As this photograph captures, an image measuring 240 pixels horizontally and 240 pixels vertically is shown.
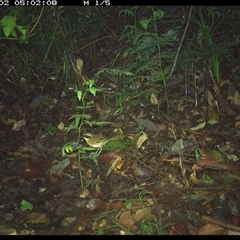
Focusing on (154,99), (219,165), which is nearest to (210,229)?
(219,165)

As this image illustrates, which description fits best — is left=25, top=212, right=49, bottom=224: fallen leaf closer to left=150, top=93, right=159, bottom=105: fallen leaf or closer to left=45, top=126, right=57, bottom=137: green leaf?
left=45, top=126, right=57, bottom=137: green leaf

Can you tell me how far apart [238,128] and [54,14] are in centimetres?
183

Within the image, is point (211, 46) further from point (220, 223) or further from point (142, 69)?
point (220, 223)

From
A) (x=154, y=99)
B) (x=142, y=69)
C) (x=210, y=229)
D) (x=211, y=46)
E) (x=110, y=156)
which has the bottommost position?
(x=210, y=229)

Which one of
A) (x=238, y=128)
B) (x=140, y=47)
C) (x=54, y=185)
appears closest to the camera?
(x=54, y=185)

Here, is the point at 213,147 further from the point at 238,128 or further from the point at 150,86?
the point at 150,86

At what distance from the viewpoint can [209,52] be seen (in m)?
2.70

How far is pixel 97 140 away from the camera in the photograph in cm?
242

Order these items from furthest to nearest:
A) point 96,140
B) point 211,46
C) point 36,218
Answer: point 211,46 < point 96,140 < point 36,218

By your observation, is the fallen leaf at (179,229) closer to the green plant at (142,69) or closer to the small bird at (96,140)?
the small bird at (96,140)

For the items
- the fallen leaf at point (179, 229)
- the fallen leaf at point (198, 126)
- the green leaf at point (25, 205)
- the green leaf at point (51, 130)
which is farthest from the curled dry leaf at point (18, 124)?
the fallen leaf at point (179, 229)

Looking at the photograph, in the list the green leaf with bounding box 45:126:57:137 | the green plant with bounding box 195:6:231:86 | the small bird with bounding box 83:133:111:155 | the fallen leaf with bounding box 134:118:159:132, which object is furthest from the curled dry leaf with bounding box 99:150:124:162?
the green plant with bounding box 195:6:231:86

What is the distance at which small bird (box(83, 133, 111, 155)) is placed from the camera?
237 centimetres

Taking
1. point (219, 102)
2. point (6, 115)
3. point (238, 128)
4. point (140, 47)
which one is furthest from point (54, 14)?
point (238, 128)
